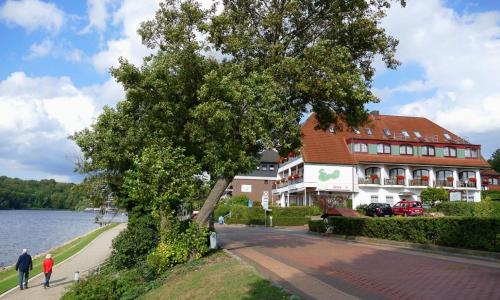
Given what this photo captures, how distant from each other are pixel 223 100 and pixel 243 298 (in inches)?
303

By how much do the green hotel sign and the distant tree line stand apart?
112875 millimetres

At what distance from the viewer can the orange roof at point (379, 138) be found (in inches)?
2197

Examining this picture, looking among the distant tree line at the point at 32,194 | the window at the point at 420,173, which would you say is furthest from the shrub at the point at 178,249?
the distant tree line at the point at 32,194

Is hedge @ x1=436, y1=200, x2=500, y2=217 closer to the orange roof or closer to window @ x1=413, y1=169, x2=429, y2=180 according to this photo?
the orange roof

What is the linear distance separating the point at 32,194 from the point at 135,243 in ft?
526

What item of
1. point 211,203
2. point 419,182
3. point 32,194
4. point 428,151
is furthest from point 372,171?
point 32,194

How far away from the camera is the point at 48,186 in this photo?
174 metres

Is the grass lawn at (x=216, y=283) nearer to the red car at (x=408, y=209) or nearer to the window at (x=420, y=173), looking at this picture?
the red car at (x=408, y=209)

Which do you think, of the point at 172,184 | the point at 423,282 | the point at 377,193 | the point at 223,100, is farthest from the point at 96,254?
the point at 377,193

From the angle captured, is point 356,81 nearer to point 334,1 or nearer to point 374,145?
point 334,1

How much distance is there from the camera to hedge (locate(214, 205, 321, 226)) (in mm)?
46000

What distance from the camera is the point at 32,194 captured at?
164 m

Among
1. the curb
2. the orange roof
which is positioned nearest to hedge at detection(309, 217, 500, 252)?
the curb

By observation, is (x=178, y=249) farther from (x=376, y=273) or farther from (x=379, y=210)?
(x=379, y=210)
